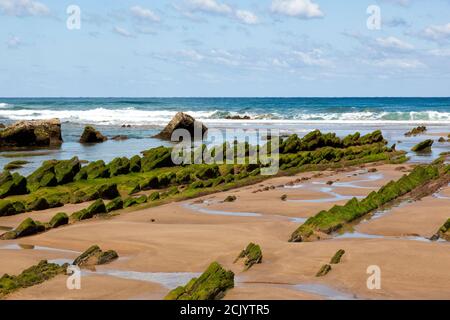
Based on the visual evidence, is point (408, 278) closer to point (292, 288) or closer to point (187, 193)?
point (292, 288)

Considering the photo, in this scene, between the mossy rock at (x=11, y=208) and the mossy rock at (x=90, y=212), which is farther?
the mossy rock at (x=11, y=208)

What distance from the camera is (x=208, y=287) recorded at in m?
7.57

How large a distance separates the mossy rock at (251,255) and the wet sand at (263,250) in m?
0.12

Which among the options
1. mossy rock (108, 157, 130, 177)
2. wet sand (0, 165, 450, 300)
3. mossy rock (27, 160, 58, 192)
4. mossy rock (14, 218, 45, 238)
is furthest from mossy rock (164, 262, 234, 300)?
mossy rock (108, 157, 130, 177)

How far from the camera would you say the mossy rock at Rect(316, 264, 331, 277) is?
28.2 ft

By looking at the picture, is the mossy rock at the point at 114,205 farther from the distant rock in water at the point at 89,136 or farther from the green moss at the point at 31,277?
the distant rock in water at the point at 89,136

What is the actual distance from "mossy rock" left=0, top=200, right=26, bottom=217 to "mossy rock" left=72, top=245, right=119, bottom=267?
5.26 m

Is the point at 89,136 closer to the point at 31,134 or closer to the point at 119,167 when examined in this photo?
the point at 31,134

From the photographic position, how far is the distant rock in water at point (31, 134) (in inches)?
1337

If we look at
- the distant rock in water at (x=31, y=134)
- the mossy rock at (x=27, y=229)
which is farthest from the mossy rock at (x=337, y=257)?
the distant rock in water at (x=31, y=134)

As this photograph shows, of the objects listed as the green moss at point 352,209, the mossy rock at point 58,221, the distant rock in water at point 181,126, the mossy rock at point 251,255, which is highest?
the distant rock in water at point 181,126

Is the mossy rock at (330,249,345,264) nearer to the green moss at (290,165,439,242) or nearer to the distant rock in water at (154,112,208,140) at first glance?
the green moss at (290,165,439,242)

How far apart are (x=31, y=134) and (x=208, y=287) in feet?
96.7

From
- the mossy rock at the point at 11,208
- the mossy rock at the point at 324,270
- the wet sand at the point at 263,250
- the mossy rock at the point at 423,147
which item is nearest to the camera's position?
the wet sand at the point at 263,250
